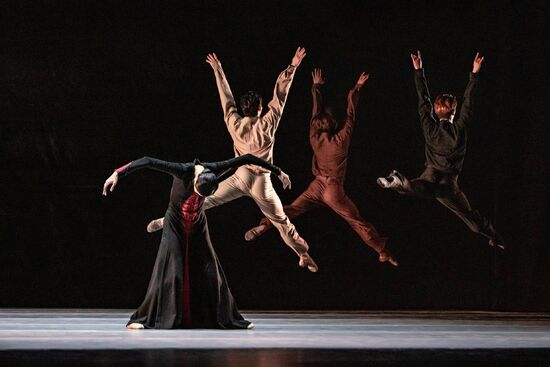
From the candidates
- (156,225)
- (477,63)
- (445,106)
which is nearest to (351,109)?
(445,106)

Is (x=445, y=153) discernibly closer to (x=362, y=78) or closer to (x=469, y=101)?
(x=469, y=101)

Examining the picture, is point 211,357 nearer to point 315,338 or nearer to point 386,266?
point 315,338

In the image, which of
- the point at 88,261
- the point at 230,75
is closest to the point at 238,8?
the point at 230,75

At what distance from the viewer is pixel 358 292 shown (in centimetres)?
1020

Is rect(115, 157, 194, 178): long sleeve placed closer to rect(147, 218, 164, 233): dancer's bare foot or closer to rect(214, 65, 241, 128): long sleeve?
rect(147, 218, 164, 233): dancer's bare foot

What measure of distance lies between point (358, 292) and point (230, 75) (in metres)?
2.23

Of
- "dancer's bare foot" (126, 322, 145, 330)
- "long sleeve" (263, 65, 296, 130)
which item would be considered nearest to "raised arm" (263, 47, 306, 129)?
"long sleeve" (263, 65, 296, 130)

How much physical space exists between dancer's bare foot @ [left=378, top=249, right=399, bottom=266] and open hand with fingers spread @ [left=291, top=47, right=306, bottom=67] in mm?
1841

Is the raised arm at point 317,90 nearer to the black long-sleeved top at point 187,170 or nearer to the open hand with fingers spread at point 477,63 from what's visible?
the open hand with fingers spread at point 477,63

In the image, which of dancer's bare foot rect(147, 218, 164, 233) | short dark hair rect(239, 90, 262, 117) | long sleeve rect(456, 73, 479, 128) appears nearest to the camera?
dancer's bare foot rect(147, 218, 164, 233)

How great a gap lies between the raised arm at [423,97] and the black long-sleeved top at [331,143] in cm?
54

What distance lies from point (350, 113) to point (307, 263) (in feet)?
4.55

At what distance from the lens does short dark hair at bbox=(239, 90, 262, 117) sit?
9906 millimetres

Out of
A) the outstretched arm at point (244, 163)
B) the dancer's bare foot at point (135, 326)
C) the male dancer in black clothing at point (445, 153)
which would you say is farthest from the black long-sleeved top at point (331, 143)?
the dancer's bare foot at point (135, 326)
